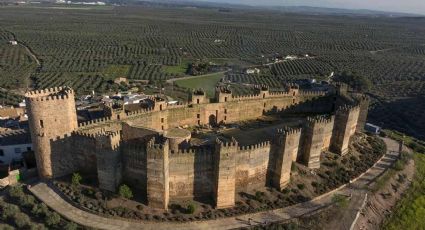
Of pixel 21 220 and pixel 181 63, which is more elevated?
pixel 21 220

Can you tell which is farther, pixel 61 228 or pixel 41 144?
pixel 41 144

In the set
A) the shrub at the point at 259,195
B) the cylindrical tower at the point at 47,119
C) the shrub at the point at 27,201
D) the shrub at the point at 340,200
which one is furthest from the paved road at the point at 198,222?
the cylindrical tower at the point at 47,119

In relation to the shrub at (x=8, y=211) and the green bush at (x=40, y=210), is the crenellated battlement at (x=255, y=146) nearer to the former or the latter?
the green bush at (x=40, y=210)

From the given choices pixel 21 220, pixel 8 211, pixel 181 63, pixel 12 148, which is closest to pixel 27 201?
pixel 8 211

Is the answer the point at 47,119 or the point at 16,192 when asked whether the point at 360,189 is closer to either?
the point at 47,119

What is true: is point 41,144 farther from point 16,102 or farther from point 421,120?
point 421,120

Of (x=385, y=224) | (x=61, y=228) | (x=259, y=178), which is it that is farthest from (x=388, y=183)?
(x=61, y=228)

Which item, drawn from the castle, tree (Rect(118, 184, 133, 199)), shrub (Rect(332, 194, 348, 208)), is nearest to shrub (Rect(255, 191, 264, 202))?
the castle
